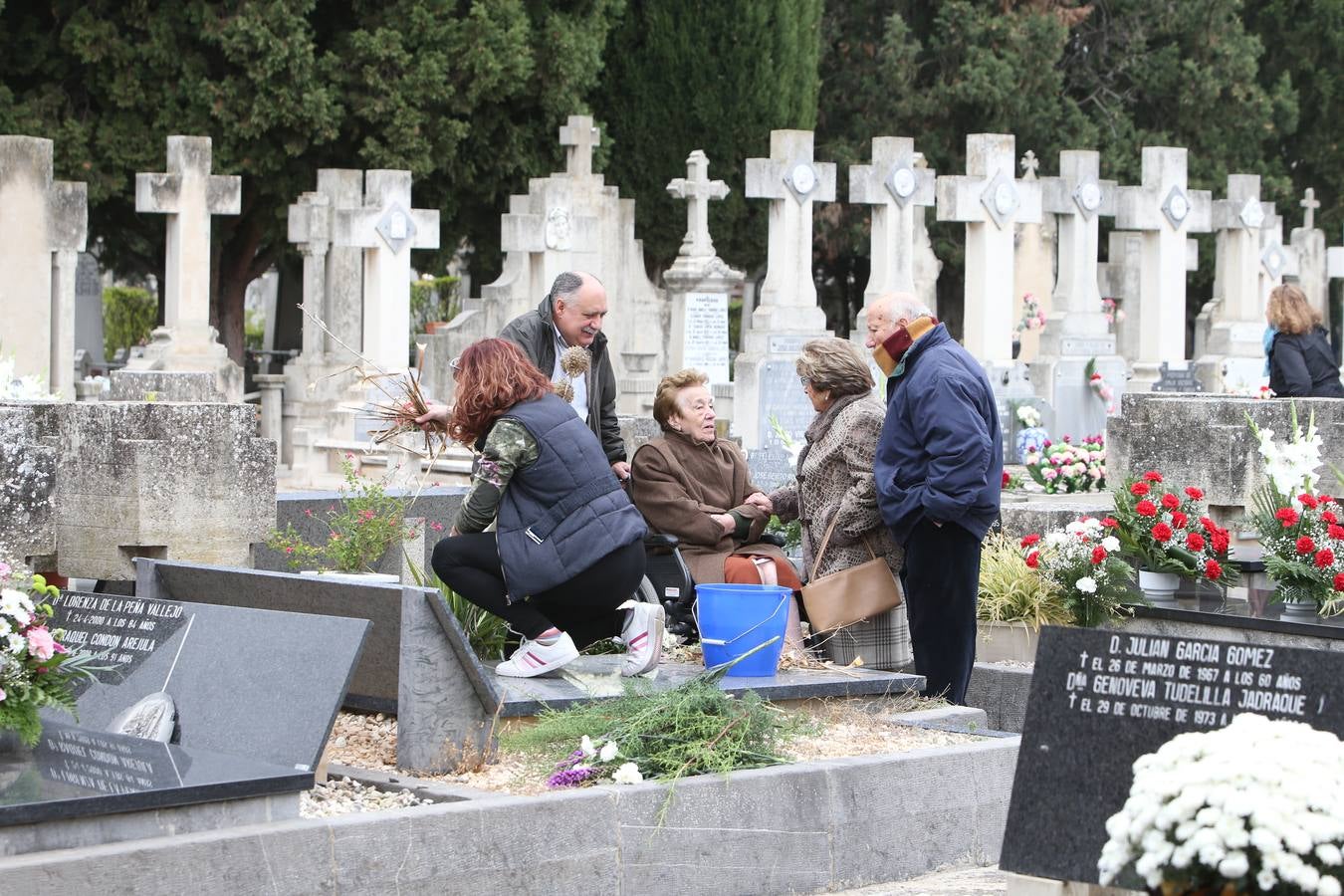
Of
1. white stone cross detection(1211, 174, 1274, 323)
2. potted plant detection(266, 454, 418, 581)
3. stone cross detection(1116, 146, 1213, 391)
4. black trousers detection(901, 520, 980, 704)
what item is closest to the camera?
black trousers detection(901, 520, 980, 704)

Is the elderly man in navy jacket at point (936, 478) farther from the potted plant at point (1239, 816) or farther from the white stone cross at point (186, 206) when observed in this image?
the white stone cross at point (186, 206)

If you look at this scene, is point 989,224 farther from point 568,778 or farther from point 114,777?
point 114,777

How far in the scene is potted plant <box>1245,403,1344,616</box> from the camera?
26.3 feet

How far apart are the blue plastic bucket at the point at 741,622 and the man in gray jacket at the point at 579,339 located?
0.93 metres

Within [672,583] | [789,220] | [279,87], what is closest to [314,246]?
[279,87]

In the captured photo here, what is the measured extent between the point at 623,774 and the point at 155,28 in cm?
1975

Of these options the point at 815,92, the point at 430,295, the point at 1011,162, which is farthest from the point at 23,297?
the point at 430,295

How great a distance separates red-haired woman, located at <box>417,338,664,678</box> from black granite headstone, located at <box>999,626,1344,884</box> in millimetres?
2189

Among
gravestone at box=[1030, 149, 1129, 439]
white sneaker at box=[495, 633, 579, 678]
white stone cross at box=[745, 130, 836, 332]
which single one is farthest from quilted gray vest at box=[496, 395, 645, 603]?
gravestone at box=[1030, 149, 1129, 439]

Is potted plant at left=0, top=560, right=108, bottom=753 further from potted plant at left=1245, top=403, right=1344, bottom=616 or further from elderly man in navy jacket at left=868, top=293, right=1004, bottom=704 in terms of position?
potted plant at left=1245, top=403, right=1344, bottom=616

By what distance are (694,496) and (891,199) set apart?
12.6 metres

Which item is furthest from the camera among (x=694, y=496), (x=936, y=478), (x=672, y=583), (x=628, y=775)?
(x=694, y=496)

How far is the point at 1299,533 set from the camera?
8.27m

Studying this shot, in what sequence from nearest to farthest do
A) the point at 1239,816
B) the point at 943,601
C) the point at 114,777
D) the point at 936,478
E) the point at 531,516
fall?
the point at 1239,816 → the point at 114,777 → the point at 531,516 → the point at 936,478 → the point at 943,601
